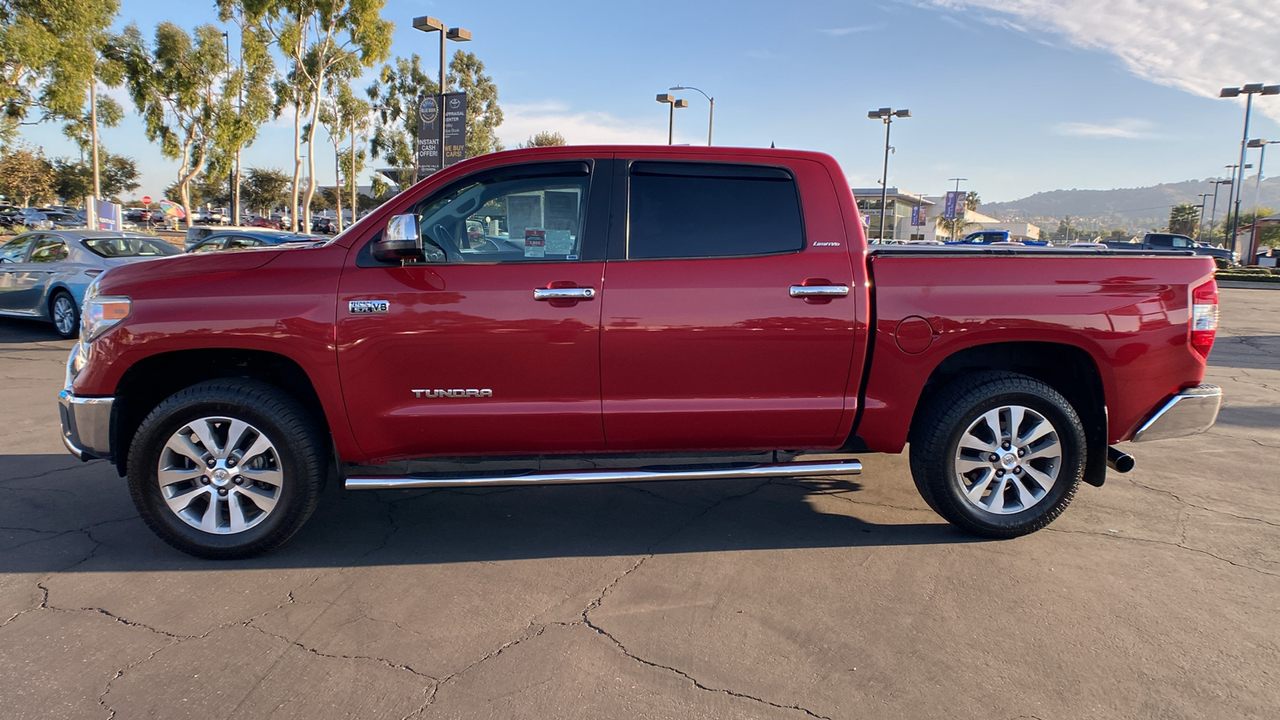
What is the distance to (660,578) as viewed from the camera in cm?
377

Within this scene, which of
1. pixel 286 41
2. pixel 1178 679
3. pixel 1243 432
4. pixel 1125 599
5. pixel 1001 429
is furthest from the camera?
pixel 286 41

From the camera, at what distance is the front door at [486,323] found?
3.78 metres

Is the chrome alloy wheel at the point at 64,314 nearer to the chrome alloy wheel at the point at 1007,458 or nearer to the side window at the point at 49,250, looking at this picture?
the side window at the point at 49,250

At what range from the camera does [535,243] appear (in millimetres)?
3939

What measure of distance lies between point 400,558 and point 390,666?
1050 millimetres

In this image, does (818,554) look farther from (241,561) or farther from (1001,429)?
(241,561)

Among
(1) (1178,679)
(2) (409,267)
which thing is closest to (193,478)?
(2) (409,267)

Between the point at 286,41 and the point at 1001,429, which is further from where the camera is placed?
the point at 286,41

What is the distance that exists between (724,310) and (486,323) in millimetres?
1139

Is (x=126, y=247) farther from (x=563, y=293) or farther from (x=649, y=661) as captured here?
(x=649, y=661)

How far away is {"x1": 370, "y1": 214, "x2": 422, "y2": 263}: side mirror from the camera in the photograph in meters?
3.66

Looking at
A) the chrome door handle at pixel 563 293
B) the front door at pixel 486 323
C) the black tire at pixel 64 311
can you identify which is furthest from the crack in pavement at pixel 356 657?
the black tire at pixel 64 311

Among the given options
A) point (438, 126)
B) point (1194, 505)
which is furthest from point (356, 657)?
point (438, 126)

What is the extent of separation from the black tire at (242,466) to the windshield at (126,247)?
8586mm
